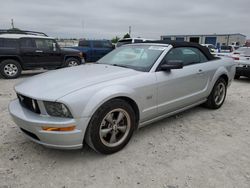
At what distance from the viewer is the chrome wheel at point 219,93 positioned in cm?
459

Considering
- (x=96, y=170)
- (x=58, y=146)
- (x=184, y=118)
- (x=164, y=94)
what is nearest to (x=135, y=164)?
(x=96, y=170)

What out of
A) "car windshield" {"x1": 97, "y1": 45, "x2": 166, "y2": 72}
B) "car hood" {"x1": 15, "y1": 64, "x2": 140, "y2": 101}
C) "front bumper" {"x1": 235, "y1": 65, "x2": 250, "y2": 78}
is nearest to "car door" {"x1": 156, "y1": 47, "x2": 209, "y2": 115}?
"car windshield" {"x1": 97, "y1": 45, "x2": 166, "y2": 72}

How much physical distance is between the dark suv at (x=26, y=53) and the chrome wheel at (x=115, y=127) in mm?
7026

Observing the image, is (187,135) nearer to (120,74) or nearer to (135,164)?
(135,164)

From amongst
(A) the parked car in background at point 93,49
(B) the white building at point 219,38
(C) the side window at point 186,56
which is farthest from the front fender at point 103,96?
(B) the white building at point 219,38

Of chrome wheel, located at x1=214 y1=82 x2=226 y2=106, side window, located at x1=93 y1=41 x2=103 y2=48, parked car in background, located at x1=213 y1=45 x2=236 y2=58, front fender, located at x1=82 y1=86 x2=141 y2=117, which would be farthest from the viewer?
side window, located at x1=93 y1=41 x2=103 y2=48

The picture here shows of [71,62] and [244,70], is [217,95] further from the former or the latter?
[71,62]

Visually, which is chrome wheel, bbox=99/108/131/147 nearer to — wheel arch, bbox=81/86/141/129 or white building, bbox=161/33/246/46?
wheel arch, bbox=81/86/141/129

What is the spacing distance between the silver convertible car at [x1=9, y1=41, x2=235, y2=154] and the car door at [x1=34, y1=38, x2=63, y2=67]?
227 inches

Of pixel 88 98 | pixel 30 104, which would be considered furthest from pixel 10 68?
pixel 88 98

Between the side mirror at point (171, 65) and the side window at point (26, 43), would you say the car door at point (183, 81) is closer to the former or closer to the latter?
the side mirror at point (171, 65)

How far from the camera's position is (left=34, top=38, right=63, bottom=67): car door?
875 centimetres

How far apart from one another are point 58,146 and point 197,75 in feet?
8.95

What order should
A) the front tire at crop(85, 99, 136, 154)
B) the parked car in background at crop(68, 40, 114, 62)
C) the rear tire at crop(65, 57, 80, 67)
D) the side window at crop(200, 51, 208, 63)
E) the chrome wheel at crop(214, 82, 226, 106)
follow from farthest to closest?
the parked car in background at crop(68, 40, 114, 62) → the rear tire at crop(65, 57, 80, 67) → the chrome wheel at crop(214, 82, 226, 106) → the side window at crop(200, 51, 208, 63) → the front tire at crop(85, 99, 136, 154)
